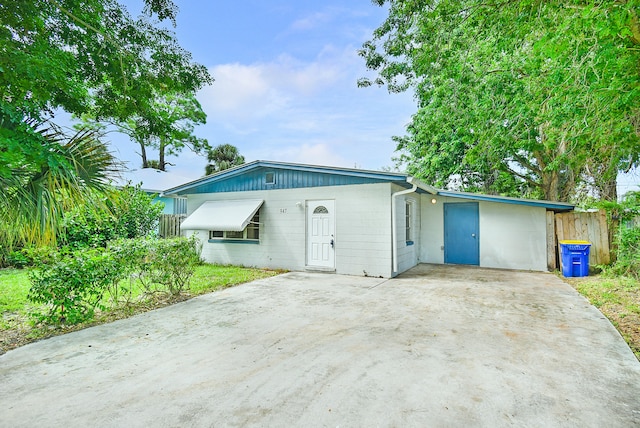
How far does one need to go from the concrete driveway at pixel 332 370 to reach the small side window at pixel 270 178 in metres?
5.46

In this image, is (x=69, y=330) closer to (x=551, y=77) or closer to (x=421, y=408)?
(x=421, y=408)

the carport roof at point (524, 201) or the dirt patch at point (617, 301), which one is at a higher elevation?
the carport roof at point (524, 201)

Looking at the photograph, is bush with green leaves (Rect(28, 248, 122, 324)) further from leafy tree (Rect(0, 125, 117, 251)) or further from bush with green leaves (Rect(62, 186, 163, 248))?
bush with green leaves (Rect(62, 186, 163, 248))

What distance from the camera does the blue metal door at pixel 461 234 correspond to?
1112cm

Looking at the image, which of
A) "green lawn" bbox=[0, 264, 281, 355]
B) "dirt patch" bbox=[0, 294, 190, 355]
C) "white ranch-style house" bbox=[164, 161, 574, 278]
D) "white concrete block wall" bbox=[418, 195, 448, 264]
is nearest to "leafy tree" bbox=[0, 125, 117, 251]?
"green lawn" bbox=[0, 264, 281, 355]

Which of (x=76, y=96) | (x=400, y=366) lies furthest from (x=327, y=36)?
(x=400, y=366)

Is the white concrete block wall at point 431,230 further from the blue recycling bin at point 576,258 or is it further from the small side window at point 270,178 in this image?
the small side window at point 270,178

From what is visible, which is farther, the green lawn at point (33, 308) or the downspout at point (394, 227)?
the downspout at point (394, 227)

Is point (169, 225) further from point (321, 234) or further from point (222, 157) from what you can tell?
point (222, 157)

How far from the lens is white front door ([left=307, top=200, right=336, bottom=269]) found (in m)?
9.30

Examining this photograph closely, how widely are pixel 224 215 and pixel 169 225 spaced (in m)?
4.18

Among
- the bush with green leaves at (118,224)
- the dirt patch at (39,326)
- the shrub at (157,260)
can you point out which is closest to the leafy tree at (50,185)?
the dirt patch at (39,326)

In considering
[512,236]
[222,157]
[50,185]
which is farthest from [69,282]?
[222,157]

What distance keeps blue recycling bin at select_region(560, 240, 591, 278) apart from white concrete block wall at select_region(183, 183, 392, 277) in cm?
522
